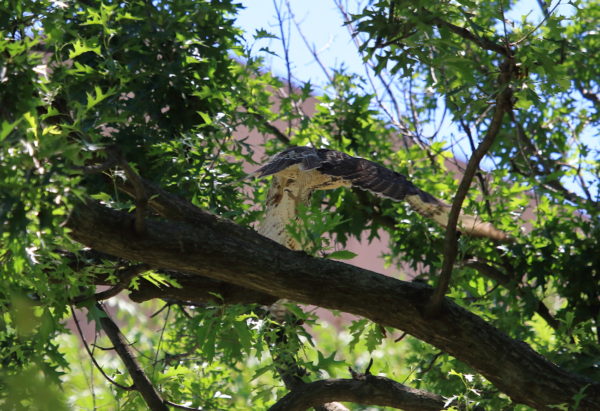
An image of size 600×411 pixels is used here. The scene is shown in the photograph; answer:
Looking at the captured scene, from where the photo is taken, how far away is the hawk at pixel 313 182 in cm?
342

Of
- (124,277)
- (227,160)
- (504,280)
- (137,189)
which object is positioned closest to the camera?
(137,189)

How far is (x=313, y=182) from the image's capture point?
357 cm

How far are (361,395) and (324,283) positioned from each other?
2.71 ft

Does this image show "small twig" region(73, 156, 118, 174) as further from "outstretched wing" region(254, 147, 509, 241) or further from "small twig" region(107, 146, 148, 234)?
"outstretched wing" region(254, 147, 509, 241)

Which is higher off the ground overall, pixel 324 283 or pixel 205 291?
pixel 205 291

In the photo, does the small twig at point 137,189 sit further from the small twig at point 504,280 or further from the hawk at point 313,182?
the small twig at point 504,280

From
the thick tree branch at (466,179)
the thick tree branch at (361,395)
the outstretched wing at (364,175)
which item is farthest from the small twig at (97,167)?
the thick tree branch at (361,395)

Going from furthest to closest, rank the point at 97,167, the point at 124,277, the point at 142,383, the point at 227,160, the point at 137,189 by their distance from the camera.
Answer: the point at 227,160
the point at 142,383
the point at 124,277
the point at 137,189
the point at 97,167

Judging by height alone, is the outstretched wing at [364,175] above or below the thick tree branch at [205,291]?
above

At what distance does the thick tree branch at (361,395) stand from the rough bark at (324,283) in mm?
511

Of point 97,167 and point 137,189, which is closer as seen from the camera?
point 97,167

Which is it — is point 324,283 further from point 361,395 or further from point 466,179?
point 361,395

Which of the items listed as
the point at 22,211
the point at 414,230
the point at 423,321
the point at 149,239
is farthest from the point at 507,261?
the point at 22,211

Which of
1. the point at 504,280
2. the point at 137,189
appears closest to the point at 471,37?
the point at 137,189
